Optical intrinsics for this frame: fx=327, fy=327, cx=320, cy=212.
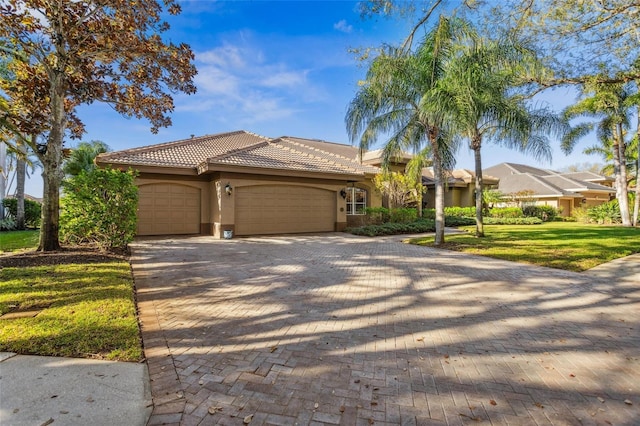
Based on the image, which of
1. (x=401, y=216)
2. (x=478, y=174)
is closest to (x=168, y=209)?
(x=401, y=216)

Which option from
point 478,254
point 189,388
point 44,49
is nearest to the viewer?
point 189,388

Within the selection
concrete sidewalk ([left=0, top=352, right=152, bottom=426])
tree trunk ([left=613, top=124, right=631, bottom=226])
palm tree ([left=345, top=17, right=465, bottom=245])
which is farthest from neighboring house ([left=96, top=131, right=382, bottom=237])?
tree trunk ([left=613, top=124, right=631, bottom=226])

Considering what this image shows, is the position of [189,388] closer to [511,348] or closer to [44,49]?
[511,348]

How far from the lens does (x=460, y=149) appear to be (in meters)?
13.2

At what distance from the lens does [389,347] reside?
153 inches

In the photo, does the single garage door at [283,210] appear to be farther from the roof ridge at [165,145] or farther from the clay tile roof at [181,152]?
the roof ridge at [165,145]

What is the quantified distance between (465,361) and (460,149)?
11.3 metres

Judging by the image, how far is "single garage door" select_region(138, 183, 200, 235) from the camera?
46.9 feet

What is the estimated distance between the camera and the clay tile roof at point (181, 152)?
44.7 ft

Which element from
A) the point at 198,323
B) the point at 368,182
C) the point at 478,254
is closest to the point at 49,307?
the point at 198,323

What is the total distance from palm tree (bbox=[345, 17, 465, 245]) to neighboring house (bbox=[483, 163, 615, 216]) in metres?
20.7

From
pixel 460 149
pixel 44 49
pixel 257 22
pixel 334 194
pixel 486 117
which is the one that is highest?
pixel 257 22

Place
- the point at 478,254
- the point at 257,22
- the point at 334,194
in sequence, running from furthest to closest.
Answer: the point at 334,194 < the point at 257,22 < the point at 478,254

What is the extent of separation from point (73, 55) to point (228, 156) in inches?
252
